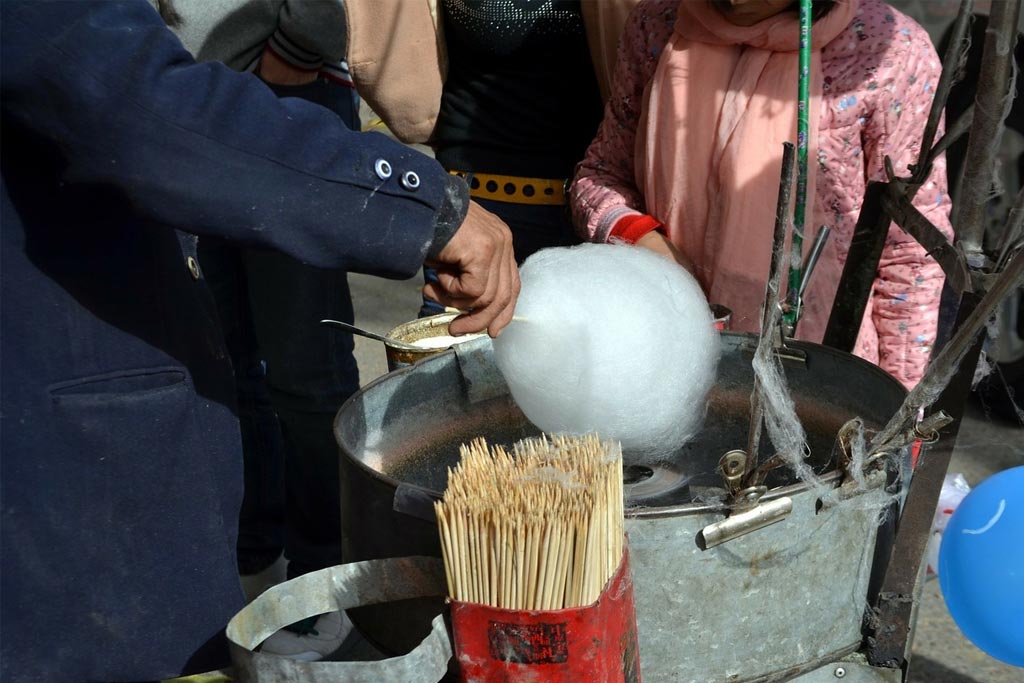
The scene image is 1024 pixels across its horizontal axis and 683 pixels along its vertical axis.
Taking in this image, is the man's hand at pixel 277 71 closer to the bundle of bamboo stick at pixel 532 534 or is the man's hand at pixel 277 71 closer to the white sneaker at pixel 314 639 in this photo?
the white sneaker at pixel 314 639

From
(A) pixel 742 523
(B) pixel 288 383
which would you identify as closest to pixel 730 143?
(A) pixel 742 523

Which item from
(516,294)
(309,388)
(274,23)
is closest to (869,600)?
(516,294)

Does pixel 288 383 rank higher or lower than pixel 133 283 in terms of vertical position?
lower

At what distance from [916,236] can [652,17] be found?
2.75 feet

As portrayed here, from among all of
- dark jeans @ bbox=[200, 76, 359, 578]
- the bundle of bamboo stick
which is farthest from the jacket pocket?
dark jeans @ bbox=[200, 76, 359, 578]

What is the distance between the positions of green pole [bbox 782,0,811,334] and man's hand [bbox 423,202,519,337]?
56 centimetres

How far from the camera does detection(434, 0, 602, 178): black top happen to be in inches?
85.5

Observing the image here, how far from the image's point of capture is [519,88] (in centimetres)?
224

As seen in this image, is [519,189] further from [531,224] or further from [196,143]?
[196,143]

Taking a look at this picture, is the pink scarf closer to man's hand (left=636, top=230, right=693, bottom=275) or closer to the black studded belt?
man's hand (left=636, top=230, right=693, bottom=275)

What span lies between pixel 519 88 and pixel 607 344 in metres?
1.01

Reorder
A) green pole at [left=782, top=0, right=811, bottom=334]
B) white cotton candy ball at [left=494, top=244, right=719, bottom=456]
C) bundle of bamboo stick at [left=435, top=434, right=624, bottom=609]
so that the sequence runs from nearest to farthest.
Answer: bundle of bamboo stick at [left=435, top=434, right=624, bottom=609]
white cotton candy ball at [left=494, top=244, right=719, bottom=456]
green pole at [left=782, top=0, right=811, bottom=334]

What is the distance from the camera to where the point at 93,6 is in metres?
0.98

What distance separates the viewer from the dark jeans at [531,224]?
2.31 metres
